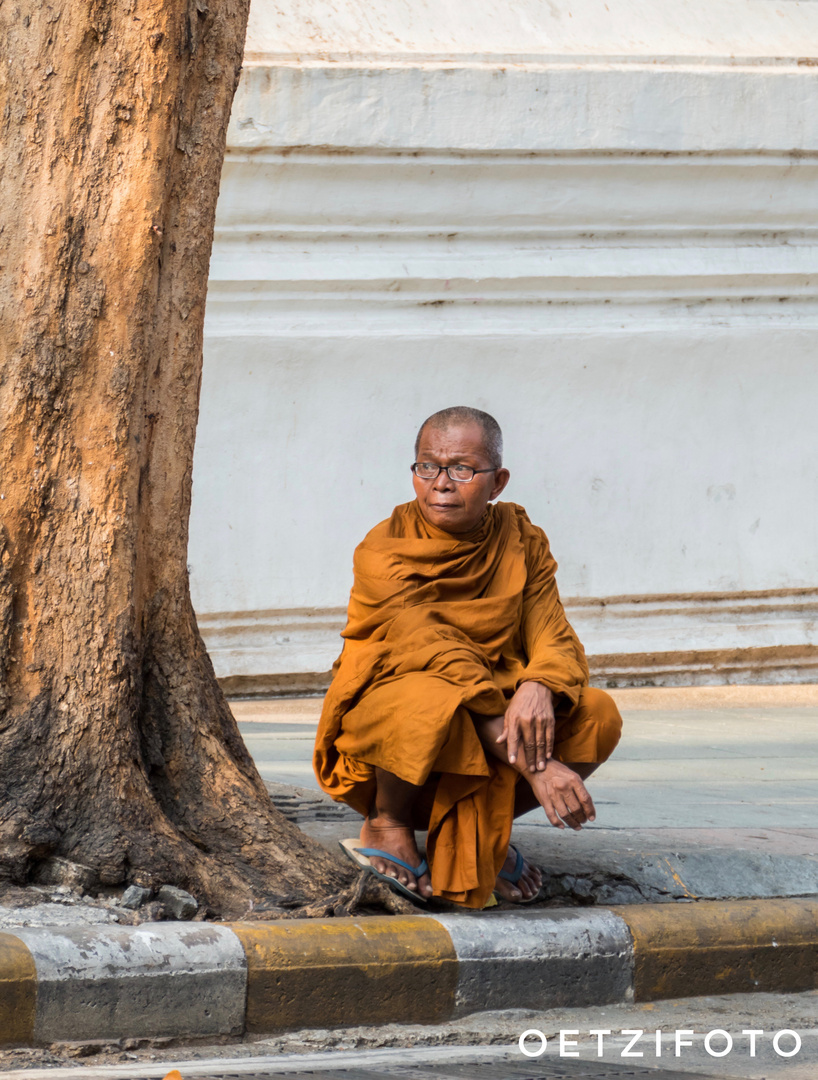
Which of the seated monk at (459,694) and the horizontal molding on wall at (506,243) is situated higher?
Result: the horizontal molding on wall at (506,243)

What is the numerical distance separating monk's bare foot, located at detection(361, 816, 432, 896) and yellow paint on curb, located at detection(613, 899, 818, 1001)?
0.47m

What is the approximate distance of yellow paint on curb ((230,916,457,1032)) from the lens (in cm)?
269

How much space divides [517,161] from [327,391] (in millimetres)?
1676

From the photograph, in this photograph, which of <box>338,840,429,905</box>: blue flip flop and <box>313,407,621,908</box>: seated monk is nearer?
<box>313,407,621,908</box>: seated monk

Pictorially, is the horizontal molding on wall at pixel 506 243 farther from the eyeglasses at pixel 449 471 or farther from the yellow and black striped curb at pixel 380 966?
the yellow and black striped curb at pixel 380 966

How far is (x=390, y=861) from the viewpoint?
316cm

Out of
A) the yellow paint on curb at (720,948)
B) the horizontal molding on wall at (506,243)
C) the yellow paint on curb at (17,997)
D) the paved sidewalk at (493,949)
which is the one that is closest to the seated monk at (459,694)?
the paved sidewalk at (493,949)

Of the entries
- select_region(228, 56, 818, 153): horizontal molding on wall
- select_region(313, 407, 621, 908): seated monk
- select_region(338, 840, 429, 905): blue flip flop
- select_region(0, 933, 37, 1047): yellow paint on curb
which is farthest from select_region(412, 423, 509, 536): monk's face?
select_region(228, 56, 818, 153): horizontal molding on wall

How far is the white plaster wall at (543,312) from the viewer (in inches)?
285

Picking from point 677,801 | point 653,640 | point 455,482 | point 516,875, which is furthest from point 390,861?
point 653,640

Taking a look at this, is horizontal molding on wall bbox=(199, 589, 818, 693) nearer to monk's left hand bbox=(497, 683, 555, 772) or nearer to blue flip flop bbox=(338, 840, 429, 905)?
blue flip flop bbox=(338, 840, 429, 905)

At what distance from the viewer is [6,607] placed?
2.97 m

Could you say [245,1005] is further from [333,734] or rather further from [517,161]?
[517,161]

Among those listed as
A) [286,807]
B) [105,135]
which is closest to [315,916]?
[286,807]
